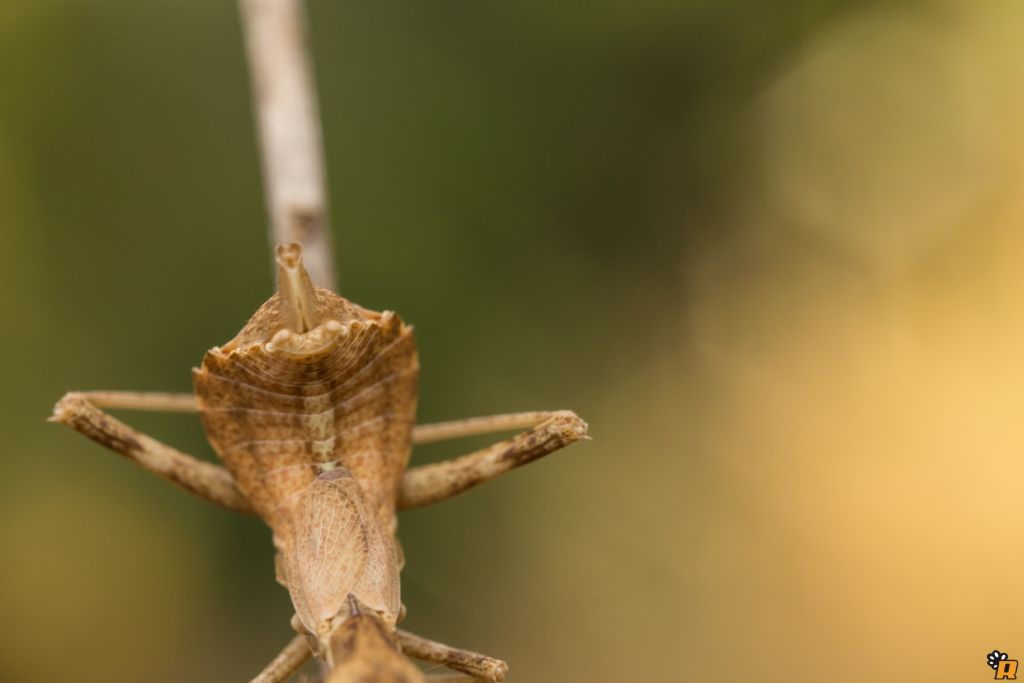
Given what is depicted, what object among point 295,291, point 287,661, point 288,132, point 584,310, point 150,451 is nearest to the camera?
point 295,291

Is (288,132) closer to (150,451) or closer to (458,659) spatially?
(150,451)

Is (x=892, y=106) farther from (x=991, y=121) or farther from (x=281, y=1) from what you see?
(x=281, y=1)

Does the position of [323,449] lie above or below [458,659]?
above

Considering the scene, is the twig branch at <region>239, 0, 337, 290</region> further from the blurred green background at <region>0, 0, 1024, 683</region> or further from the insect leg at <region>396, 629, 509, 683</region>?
the blurred green background at <region>0, 0, 1024, 683</region>

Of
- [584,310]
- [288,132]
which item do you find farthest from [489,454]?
[584,310]

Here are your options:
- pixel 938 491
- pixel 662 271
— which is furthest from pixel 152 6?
pixel 938 491

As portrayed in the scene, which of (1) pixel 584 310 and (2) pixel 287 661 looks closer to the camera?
(2) pixel 287 661

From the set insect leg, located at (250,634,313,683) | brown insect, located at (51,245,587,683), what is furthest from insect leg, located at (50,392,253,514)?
insect leg, located at (250,634,313,683)

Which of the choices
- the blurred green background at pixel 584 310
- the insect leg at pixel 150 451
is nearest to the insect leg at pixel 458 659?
the insect leg at pixel 150 451
